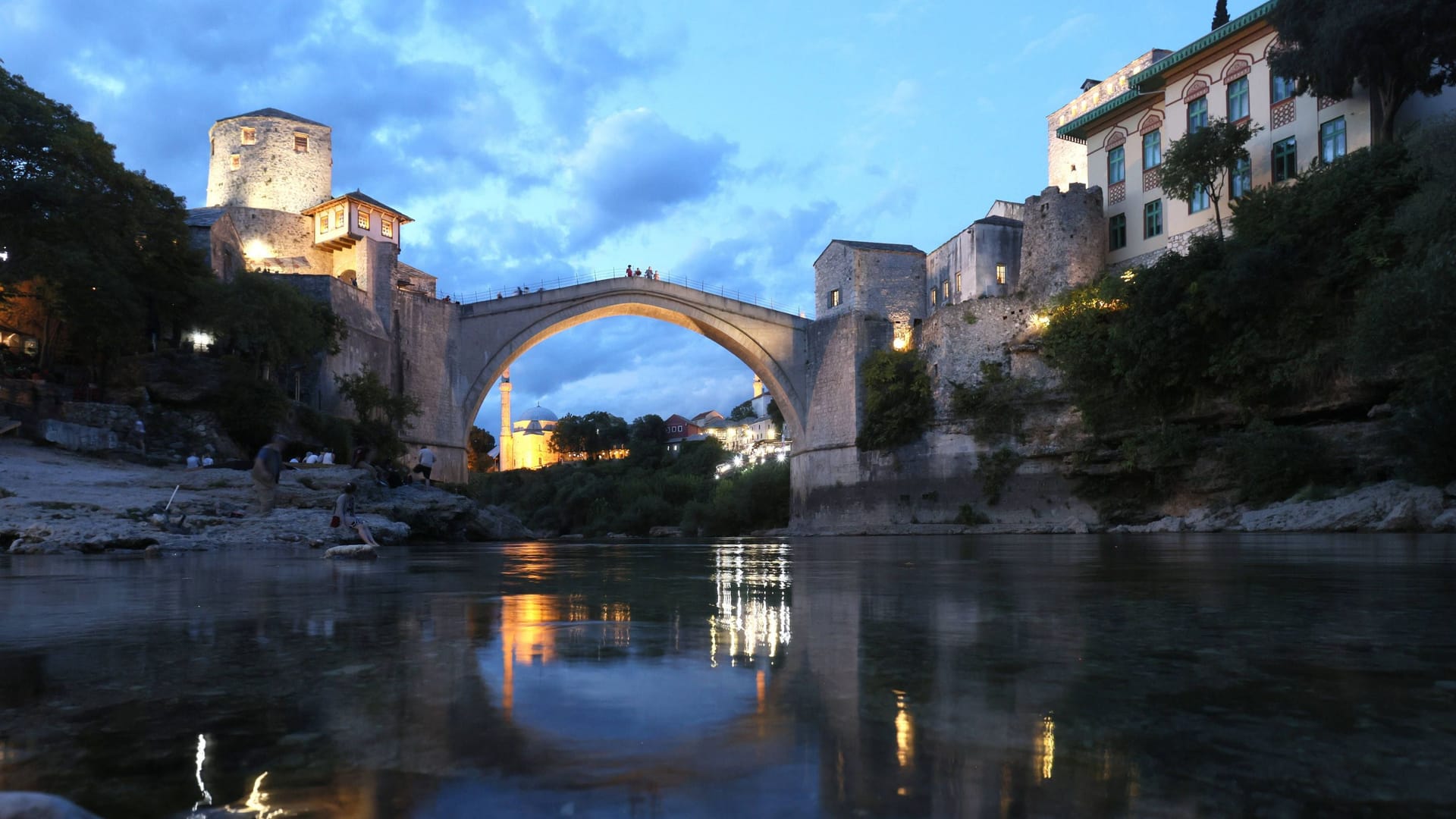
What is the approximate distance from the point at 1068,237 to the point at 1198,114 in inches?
177

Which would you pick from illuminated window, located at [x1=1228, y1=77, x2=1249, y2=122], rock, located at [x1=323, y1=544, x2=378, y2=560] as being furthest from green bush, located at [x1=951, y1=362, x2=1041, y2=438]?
rock, located at [x1=323, y1=544, x2=378, y2=560]

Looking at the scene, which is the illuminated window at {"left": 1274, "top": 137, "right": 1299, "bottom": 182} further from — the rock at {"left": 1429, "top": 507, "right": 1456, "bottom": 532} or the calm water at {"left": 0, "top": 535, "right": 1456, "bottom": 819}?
the calm water at {"left": 0, "top": 535, "right": 1456, "bottom": 819}

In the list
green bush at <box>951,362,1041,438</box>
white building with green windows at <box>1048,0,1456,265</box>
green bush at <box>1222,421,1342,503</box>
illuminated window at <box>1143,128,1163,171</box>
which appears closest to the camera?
green bush at <box>1222,421,1342,503</box>

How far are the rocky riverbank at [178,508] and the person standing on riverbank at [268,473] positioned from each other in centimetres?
21

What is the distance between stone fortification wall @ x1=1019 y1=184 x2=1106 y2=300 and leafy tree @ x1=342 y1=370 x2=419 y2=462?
19.5m

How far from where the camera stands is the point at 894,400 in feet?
102

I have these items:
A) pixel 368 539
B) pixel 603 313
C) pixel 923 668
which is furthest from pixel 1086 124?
pixel 923 668

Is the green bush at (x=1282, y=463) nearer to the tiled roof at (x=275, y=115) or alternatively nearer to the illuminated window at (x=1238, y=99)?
the illuminated window at (x=1238, y=99)

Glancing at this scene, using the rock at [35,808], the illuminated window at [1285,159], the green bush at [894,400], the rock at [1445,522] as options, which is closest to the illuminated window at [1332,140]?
the illuminated window at [1285,159]

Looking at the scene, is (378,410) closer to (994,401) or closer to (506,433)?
(994,401)

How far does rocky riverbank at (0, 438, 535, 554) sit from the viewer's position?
7.83 meters

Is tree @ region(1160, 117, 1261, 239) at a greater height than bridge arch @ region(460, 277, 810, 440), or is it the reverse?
tree @ region(1160, 117, 1261, 239)

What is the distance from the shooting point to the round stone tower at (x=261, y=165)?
36719mm

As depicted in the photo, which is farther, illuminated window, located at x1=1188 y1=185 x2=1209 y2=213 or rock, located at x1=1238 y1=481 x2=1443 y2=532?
illuminated window, located at x1=1188 y1=185 x2=1209 y2=213
